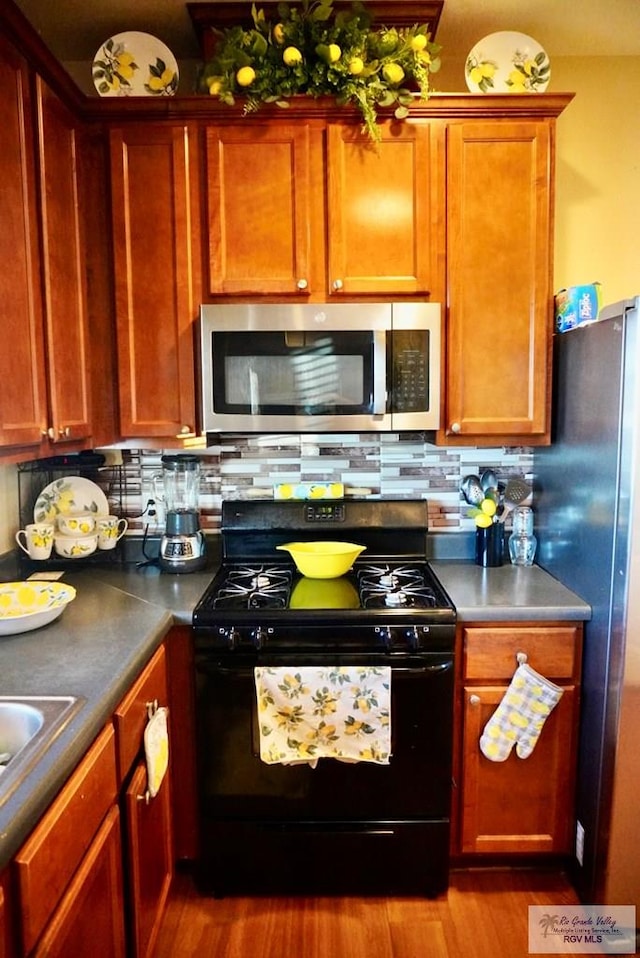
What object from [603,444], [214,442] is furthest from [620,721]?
[214,442]

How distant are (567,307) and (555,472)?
53 cm

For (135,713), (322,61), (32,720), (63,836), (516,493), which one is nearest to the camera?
(63,836)

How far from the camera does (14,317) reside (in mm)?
1468

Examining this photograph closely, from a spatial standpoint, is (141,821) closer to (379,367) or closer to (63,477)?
(63,477)

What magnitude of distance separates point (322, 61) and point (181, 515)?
58.0 inches

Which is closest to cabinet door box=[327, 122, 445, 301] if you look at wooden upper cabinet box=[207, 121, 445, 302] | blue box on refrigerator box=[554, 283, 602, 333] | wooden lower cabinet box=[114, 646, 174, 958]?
wooden upper cabinet box=[207, 121, 445, 302]

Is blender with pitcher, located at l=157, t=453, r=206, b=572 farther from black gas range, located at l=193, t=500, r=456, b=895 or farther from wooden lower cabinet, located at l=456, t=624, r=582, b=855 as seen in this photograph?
wooden lower cabinet, located at l=456, t=624, r=582, b=855

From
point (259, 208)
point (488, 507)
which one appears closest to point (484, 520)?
point (488, 507)

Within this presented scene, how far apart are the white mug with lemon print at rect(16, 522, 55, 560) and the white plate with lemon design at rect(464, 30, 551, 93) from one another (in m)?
2.00

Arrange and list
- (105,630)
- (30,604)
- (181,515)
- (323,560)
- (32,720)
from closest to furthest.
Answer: (32,720) → (105,630) → (30,604) → (323,560) → (181,515)

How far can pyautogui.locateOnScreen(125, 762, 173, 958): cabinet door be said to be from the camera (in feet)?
4.53

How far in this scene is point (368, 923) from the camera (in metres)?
1.77

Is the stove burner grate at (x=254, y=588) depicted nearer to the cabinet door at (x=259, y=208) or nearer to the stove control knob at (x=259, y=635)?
the stove control knob at (x=259, y=635)

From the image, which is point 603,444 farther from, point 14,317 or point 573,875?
point 14,317
